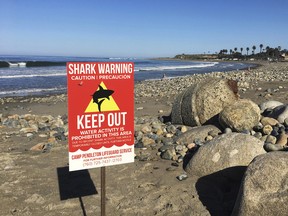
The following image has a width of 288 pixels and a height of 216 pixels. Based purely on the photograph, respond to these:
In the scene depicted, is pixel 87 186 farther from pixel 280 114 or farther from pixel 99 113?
pixel 280 114

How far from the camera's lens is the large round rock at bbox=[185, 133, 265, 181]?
5.75 metres

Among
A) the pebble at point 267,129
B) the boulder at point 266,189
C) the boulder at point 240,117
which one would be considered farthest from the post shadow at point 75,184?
the pebble at point 267,129

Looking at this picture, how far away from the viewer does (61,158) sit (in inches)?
296

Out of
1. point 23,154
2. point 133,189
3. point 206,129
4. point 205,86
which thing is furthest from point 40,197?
point 205,86

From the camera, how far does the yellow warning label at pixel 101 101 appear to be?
3.86 metres

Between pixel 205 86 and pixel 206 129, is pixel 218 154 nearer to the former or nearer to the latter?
pixel 206 129

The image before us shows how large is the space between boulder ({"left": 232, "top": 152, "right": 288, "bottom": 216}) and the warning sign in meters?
1.45

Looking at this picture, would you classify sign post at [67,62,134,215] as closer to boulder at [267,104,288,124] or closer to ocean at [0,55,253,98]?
boulder at [267,104,288,124]

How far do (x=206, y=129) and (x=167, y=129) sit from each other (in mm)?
1335

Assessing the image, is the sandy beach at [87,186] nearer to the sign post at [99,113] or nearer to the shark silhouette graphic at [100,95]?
the sign post at [99,113]

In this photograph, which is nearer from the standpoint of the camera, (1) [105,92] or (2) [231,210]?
(1) [105,92]

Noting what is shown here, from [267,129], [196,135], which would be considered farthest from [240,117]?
[196,135]

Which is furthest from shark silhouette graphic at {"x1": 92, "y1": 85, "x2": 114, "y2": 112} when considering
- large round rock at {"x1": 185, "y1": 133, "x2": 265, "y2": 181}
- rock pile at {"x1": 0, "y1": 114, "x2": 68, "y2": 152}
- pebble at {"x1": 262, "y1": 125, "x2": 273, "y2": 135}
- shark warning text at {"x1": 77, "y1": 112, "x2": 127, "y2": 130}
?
pebble at {"x1": 262, "y1": 125, "x2": 273, "y2": 135}

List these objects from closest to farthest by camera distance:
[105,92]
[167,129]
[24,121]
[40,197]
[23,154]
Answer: [105,92] → [40,197] → [23,154] → [167,129] → [24,121]
